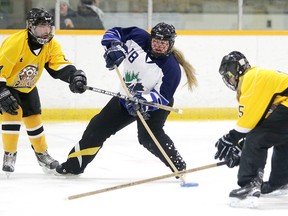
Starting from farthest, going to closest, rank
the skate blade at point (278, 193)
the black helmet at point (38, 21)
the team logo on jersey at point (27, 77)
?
the team logo on jersey at point (27, 77) → the black helmet at point (38, 21) → the skate blade at point (278, 193)

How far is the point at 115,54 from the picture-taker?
4117 mm

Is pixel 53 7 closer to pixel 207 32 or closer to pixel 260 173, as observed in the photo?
pixel 207 32

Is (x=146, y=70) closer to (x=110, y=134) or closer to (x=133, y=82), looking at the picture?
(x=133, y=82)

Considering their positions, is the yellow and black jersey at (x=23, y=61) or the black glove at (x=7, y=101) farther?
the yellow and black jersey at (x=23, y=61)

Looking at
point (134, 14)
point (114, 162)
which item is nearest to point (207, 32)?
point (134, 14)

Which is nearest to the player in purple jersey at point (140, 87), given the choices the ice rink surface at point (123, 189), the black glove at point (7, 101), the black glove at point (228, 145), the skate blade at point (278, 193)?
the ice rink surface at point (123, 189)

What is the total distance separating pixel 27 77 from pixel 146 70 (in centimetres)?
62

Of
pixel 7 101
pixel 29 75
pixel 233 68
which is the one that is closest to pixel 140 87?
pixel 29 75

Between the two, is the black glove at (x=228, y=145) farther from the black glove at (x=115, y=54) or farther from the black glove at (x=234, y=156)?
the black glove at (x=115, y=54)

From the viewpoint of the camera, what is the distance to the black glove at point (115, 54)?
13.5 feet

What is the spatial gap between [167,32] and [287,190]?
3.20ft

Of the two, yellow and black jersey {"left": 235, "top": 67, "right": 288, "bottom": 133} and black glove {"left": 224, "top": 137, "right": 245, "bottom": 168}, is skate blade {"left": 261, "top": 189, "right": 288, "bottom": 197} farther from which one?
yellow and black jersey {"left": 235, "top": 67, "right": 288, "bottom": 133}

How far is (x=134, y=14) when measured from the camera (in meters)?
7.27

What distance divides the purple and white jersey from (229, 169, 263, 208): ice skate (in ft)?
2.72
